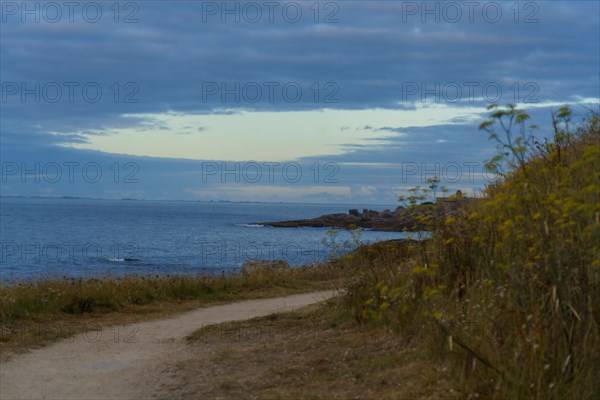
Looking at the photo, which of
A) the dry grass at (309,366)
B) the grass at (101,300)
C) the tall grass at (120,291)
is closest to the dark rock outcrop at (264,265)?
the tall grass at (120,291)

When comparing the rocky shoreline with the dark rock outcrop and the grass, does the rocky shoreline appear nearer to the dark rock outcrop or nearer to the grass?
the dark rock outcrop

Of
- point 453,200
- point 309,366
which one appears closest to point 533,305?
point 309,366

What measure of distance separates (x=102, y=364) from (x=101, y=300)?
4572 mm

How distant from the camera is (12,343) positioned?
1023 centimetres

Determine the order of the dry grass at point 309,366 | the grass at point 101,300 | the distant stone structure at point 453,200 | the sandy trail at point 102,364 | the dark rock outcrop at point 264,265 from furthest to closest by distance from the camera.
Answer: the dark rock outcrop at point 264,265 < the grass at point 101,300 < the distant stone structure at point 453,200 < the sandy trail at point 102,364 < the dry grass at point 309,366

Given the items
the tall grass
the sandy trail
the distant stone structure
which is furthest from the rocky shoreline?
the sandy trail

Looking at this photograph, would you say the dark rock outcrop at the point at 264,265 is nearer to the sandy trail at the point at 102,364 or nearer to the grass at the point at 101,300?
the grass at the point at 101,300

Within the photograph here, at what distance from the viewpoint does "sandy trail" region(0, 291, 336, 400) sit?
7988 millimetres

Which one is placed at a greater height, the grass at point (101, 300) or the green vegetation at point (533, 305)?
the green vegetation at point (533, 305)

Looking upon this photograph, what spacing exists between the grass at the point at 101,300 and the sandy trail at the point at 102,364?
1.89ft

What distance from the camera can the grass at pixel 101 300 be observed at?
11555mm

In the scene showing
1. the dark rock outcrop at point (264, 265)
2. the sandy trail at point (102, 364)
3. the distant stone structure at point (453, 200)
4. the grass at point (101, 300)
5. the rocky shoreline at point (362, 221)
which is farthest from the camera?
the rocky shoreline at point (362, 221)

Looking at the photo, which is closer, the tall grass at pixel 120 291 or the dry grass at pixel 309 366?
the dry grass at pixel 309 366

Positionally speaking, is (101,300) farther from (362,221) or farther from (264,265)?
(362,221)
